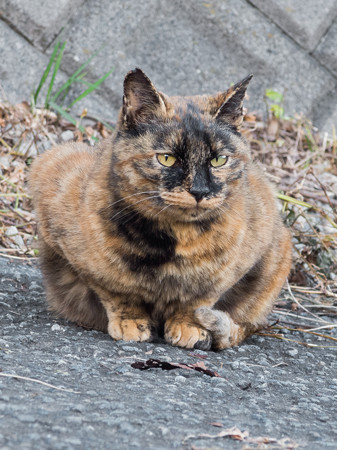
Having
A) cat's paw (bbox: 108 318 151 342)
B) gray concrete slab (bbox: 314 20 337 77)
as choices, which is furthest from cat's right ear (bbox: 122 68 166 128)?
gray concrete slab (bbox: 314 20 337 77)

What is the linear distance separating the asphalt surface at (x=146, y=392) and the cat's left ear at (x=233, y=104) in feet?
3.35

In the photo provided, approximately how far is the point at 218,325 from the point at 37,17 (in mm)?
3571

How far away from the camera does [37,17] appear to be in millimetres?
5691

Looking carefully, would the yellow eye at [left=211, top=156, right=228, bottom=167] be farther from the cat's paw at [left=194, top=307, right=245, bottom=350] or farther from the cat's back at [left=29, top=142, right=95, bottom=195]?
the cat's back at [left=29, top=142, right=95, bottom=195]

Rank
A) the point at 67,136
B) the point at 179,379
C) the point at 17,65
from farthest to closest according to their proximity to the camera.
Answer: the point at 17,65
the point at 67,136
the point at 179,379

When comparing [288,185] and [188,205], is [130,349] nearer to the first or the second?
[188,205]

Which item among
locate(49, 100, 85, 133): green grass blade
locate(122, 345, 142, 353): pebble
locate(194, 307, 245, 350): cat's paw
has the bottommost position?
locate(122, 345, 142, 353): pebble

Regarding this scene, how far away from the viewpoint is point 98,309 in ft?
11.0

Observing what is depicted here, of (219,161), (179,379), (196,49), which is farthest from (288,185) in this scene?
(179,379)

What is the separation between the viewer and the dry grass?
447cm

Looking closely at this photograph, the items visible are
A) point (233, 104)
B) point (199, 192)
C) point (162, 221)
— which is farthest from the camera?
point (233, 104)

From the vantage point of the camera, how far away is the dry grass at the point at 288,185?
447cm

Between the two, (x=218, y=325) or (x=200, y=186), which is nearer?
(x=200, y=186)

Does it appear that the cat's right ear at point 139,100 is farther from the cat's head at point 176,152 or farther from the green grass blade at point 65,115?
the green grass blade at point 65,115
